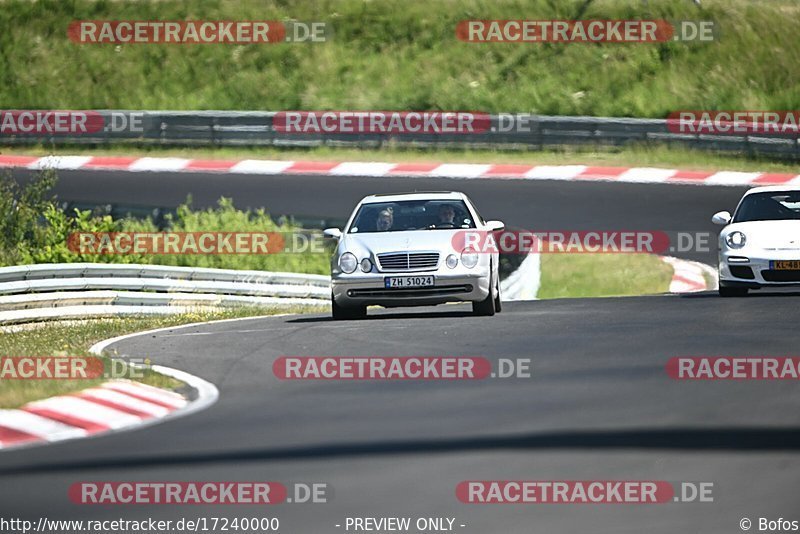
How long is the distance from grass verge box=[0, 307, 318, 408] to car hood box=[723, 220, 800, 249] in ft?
18.8

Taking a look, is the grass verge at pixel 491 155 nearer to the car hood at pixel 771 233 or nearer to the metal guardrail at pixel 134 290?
the metal guardrail at pixel 134 290

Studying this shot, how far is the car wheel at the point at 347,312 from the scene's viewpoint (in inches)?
594

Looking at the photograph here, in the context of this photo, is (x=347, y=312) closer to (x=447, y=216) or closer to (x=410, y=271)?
(x=410, y=271)

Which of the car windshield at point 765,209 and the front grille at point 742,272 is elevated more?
the car windshield at point 765,209

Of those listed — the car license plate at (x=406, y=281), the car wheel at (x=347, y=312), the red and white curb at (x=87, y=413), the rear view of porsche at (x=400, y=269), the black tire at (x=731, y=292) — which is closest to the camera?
the rear view of porsche at (x=400, y=269)

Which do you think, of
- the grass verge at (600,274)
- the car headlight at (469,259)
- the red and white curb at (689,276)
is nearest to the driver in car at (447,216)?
the car headlight at (469,259)

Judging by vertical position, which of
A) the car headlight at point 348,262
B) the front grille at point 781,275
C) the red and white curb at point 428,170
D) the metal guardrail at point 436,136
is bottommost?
the front grille at point 781,275

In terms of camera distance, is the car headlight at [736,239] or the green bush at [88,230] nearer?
the car headlight at [736,239]

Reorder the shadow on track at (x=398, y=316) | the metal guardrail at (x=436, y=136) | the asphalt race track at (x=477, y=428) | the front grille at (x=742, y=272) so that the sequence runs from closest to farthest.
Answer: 1. the asphalt race track at (x=477, y=428)
2. the shadow on track at (x=398, y=316)
3. the front grille at (x=742, y=272)
4. the metal guardrail at (x=436, y=136)

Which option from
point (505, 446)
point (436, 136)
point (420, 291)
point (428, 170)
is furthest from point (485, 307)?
point (436, 136)

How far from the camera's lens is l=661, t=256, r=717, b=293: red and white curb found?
2106 cm

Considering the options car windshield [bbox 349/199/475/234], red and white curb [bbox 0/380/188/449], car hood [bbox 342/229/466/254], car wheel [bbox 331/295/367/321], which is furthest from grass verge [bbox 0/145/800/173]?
red and white curb [bbox 0/380/188/449]

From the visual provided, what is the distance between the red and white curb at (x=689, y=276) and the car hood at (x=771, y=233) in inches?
155

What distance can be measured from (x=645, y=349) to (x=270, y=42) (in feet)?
95.6
